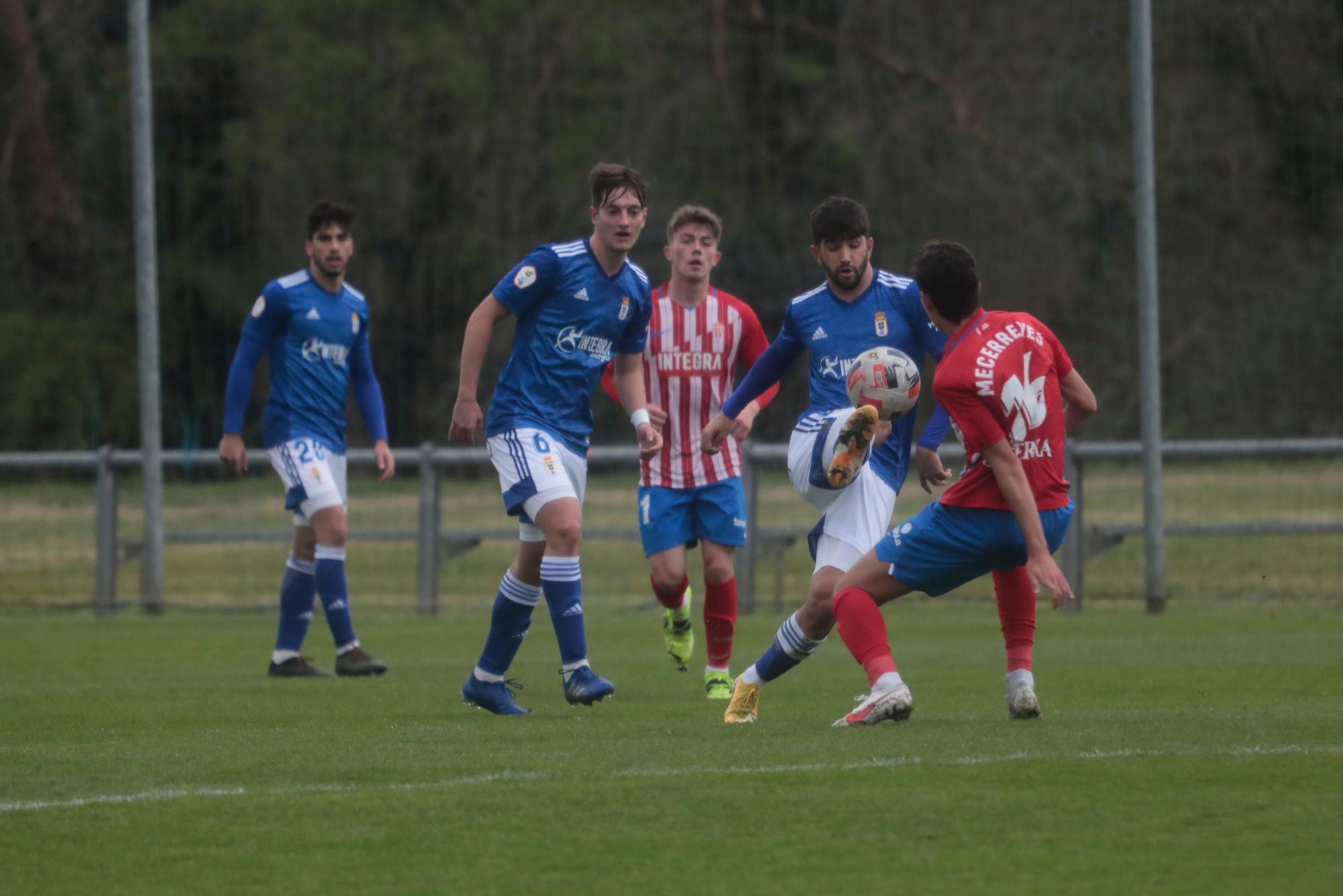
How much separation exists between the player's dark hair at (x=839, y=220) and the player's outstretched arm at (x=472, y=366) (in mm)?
1257

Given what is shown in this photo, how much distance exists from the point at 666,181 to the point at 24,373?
685 cm

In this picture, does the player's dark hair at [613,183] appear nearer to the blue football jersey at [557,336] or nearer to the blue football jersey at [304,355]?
the blue football jersey at [557,336]

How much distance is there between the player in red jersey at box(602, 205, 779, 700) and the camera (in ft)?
28.7

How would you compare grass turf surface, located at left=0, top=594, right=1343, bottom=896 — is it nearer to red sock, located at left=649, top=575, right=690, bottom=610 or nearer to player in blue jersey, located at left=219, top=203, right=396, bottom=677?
red sock, located at left=649, top=575, right=690, bottom=610

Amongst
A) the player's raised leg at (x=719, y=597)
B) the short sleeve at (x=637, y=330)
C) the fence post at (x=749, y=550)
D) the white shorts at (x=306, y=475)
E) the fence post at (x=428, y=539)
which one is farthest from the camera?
the fence post at (x=428, y=539)

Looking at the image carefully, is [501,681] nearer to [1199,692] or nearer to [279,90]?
[1199,692]

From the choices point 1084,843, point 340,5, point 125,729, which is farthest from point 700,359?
point 340,5

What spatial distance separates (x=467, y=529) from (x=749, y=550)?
2316 millimetres

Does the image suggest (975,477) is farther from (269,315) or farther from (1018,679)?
(269,315)

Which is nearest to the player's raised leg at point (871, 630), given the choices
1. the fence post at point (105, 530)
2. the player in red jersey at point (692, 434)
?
the player in red jersey at point (692, 434)

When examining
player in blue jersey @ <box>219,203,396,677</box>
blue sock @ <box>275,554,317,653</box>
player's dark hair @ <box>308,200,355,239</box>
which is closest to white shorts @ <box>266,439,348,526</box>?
player in blue jersey @ <box>219,203,396,677</box>

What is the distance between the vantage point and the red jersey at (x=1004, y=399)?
598 centimetres

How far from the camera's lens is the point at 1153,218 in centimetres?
1371

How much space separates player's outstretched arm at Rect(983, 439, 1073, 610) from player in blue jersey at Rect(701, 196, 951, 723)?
44.4 inches
